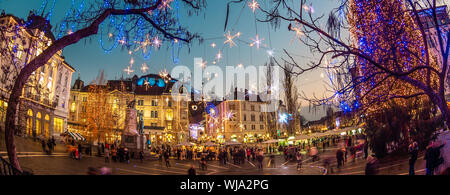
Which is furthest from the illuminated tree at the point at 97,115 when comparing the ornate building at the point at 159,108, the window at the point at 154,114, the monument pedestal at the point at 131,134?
the window at the point at 154,114

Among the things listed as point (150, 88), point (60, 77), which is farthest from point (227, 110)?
point (60, 77)

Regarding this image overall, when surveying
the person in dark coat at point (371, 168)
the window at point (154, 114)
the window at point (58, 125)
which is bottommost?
the person in dark coat at point (371, 168)

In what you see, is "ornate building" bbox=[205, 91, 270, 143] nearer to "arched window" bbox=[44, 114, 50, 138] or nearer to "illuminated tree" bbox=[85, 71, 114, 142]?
"illuminated tree" bbox=[85, 71, 114, 142]

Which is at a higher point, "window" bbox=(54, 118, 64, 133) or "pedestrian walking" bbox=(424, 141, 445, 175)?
"window" bbox=(54, 118, 64, 133)

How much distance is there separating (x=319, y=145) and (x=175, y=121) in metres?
37.4

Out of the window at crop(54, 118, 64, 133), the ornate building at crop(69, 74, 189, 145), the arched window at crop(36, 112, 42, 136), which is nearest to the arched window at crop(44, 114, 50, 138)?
the arched window at crop(36, 112, 42, 136)

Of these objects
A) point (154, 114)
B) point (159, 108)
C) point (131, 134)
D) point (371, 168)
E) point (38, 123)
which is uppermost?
point (159, 108)

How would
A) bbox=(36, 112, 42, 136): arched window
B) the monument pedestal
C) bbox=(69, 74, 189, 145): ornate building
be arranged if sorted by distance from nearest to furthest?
the monument pedestal < bbox=(36, 112, 42, 136): arched window < bbox=(69, 74, 189, 145): ornate building

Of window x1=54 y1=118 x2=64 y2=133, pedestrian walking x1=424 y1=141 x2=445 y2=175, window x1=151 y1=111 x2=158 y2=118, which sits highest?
window x1=151 y1=111 x2=158 y2=118

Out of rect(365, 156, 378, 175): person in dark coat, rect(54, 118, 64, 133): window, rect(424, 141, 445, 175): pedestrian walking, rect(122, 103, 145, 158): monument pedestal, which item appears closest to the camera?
rect(424, 141, 445, 175): pedestrian walking

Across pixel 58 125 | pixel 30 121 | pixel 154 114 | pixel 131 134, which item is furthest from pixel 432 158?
pixel 154 114

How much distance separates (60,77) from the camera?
3562 cm

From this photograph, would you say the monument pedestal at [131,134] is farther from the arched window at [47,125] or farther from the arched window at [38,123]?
the arched window at [47,125]

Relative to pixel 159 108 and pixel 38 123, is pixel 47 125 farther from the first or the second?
pixel 159 108
